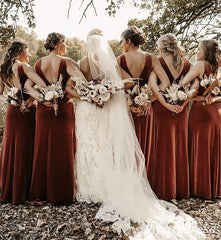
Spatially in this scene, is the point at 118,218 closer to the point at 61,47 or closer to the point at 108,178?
the point at 108,178

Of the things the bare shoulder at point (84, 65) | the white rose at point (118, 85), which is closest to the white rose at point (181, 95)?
the white rose at point (118, 85)

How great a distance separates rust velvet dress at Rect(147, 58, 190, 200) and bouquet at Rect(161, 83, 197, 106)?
23cm

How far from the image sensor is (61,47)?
4.96 m

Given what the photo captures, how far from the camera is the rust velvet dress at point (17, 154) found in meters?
5.09

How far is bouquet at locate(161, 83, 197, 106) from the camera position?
492 centimetres

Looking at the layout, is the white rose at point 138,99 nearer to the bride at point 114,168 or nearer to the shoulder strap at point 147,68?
the bride at point 114,168

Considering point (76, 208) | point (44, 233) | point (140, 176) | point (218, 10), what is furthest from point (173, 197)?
point (218, 10)

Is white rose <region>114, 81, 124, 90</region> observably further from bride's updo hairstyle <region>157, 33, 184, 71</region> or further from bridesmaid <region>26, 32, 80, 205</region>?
bride's updo hairstyle <region>157, 33, 184, 71</region>

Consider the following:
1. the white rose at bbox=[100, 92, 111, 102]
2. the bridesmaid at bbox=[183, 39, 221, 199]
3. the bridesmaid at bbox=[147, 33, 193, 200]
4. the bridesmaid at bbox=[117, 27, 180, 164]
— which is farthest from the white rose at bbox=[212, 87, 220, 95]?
the white rose at bbox=[100, 92, 111, 102]

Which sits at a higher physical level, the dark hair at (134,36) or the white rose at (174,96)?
the dark hair at (134,36)

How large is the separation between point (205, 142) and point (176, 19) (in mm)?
4638

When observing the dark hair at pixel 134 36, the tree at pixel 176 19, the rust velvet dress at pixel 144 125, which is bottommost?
the rust velvet dress at pixel 144 125

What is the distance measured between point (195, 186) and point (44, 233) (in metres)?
2.72

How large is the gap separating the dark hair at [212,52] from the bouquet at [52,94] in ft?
8.28
